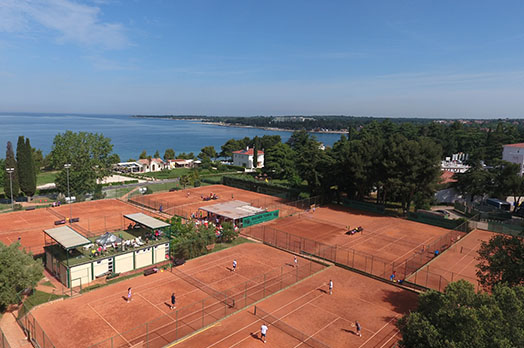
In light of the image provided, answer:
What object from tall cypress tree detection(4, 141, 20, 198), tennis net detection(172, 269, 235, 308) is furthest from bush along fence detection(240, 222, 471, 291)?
tall cypress tree detection(4, 141, 20, 198)

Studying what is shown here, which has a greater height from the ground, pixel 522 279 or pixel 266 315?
pixel 522 279

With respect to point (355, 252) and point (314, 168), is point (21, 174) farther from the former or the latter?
point (355, 252)

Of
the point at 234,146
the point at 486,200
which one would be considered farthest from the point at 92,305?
the point at 234,146

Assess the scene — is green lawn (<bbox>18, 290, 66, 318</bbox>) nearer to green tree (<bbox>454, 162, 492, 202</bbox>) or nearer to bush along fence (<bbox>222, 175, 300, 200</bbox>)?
bush along fence (<bbox>222, 175, 300, 200</bbox>)

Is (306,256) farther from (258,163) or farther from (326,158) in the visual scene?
(258,163)

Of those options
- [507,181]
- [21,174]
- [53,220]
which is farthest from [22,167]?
[507,181]
